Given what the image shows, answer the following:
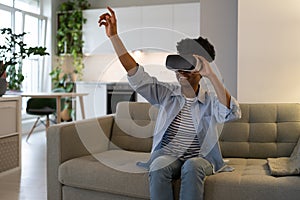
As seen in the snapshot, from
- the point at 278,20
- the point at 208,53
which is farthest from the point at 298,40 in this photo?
the point at 208,53

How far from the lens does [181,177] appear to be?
1.86 meters

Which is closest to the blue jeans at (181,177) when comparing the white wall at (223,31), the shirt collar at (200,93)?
the shirt collar at (200,93)

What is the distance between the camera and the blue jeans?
1.81 m

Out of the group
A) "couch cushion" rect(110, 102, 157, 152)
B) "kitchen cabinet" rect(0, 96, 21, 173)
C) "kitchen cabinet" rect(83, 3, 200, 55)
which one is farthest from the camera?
"kitchen cabinet" rect(83, 3, 200, 55)

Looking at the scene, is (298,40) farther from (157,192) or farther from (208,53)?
(157,192)

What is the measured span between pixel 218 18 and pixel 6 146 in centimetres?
234

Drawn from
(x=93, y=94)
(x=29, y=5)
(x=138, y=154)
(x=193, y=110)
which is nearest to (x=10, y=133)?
(x=138, y=154)

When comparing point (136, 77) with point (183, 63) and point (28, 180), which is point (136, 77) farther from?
point (28, 180)

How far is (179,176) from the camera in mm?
1957

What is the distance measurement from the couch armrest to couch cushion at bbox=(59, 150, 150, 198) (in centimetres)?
7

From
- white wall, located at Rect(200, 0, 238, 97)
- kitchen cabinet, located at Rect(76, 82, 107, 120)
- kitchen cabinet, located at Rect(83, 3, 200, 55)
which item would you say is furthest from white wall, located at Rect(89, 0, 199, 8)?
white wall, located at Rect(200, 0, 238, 97)

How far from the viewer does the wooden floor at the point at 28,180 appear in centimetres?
286

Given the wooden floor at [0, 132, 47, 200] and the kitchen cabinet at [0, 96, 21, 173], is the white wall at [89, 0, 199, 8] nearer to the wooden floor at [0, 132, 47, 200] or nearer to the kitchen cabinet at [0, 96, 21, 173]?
the wooden floor at [0, 132, 47, 200]

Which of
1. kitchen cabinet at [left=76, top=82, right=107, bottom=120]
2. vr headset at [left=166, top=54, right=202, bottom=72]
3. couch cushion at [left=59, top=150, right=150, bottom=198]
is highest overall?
vr headset at [left=166, top=54, right=202, bottom=72]
